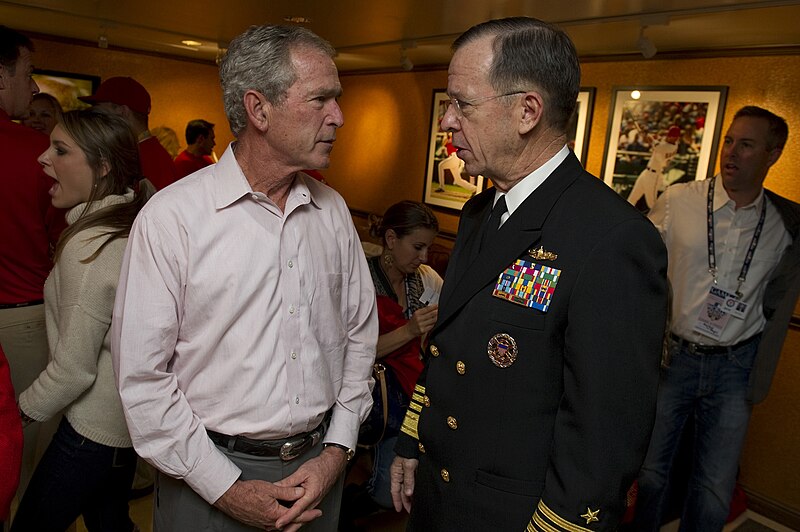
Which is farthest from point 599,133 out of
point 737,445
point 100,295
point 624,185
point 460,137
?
point 100,295

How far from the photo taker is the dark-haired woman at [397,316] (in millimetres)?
2555

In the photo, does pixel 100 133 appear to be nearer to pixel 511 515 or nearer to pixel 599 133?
pixel 511 515

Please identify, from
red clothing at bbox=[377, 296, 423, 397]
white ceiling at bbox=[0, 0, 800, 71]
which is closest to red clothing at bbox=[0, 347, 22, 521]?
red clothing at bbox=[377, 296, 423, 397]

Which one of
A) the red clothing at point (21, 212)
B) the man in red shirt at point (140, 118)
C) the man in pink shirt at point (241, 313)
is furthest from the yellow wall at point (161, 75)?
the man in pink shirt at point (241, 313)

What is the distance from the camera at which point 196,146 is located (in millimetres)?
6152

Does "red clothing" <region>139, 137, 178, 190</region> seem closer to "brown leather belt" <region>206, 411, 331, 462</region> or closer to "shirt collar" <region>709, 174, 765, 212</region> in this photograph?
"brown leather belt" <region>206, 411, 331, 462</region>

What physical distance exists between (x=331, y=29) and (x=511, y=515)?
4.10 meters

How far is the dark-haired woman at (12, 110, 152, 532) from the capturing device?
1.66 m

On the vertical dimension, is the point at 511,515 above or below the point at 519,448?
below

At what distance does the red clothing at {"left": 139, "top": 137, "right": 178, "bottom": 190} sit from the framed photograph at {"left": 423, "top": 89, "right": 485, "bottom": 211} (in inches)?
109

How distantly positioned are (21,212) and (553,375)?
7.06 feet

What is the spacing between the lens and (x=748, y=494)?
375 cm

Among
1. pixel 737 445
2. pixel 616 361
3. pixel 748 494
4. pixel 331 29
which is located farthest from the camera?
pixel 331 29

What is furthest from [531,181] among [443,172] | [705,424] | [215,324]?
[443,172]
